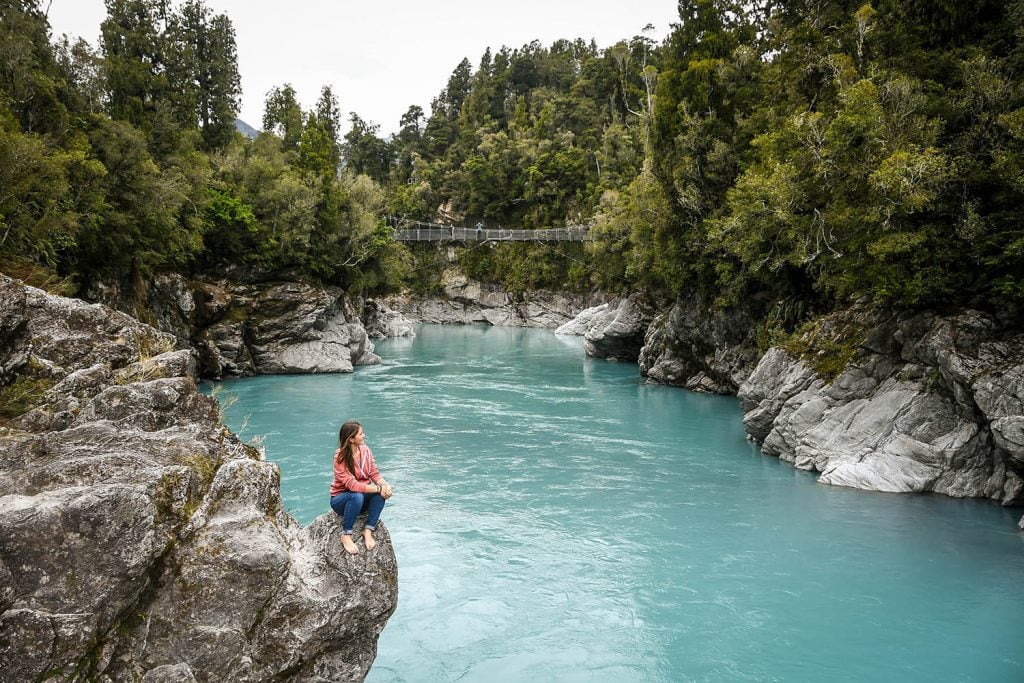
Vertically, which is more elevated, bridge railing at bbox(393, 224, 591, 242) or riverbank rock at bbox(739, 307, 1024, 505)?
bridge railing at bbox(393, 224, 591, 242)

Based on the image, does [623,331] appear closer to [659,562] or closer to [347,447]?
[659,562]

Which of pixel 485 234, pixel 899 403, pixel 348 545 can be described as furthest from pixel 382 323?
pixel 348 545

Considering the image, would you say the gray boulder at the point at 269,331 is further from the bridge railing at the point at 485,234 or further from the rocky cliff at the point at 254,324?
the bridge railing at the point at 485,234

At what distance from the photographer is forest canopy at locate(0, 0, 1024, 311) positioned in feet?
49.3

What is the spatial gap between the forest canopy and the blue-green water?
5791 millimetres

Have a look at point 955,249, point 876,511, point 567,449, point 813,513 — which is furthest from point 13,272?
point 955,249

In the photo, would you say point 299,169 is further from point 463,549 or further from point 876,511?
point 876,511

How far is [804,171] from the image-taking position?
61.8 ft

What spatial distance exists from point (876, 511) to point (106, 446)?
1439cm

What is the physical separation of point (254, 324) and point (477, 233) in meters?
41.3

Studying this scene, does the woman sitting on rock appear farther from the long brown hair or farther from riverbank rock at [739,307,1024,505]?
riverbank rock at [739,307,1024,505]

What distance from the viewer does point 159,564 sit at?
18.3 feet

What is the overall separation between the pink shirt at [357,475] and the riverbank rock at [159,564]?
40cm

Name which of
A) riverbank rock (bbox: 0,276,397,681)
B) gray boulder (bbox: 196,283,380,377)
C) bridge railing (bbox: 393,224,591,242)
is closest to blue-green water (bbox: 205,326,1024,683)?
riverbank rock (bbox: 0,276,397,681)
